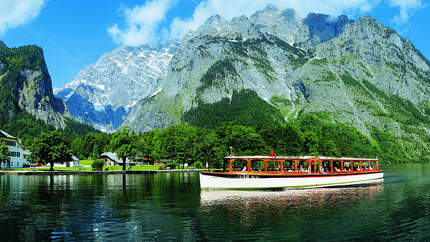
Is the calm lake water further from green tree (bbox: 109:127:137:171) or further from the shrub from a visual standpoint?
the shrub

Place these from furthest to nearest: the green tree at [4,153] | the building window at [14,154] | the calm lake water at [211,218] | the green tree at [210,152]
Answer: the green tree at [210,152] → the building window at [14,154] → the green tree at [4,153] → the calm lake water at [211,218]

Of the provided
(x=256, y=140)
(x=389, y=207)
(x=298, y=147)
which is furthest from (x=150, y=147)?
(x=389, y=207)

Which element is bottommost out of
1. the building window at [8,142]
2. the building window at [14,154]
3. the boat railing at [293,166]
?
the boat railing at [293,166]

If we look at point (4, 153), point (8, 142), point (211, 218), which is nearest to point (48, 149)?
point (4, 153)

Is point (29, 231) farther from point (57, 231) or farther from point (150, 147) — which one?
point (150, 147)

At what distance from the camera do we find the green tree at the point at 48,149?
122375mm

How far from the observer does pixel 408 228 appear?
101ft

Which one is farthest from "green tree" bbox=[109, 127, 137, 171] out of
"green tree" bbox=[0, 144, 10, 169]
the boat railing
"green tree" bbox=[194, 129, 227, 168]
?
the boat railing

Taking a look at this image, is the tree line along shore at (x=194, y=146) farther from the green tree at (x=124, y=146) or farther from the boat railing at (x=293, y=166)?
the boat railing at (x=293, y=166)

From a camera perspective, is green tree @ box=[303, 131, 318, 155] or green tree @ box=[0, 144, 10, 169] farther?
green tree @ box=[303, 131, 318, 155]

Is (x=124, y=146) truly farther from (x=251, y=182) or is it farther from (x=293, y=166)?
(x=251, y=182)

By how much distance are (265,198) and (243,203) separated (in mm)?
6353

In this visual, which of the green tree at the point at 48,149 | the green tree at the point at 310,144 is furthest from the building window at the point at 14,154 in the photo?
the green tree at the point at 310,144

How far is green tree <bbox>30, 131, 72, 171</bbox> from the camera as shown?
401 feet
